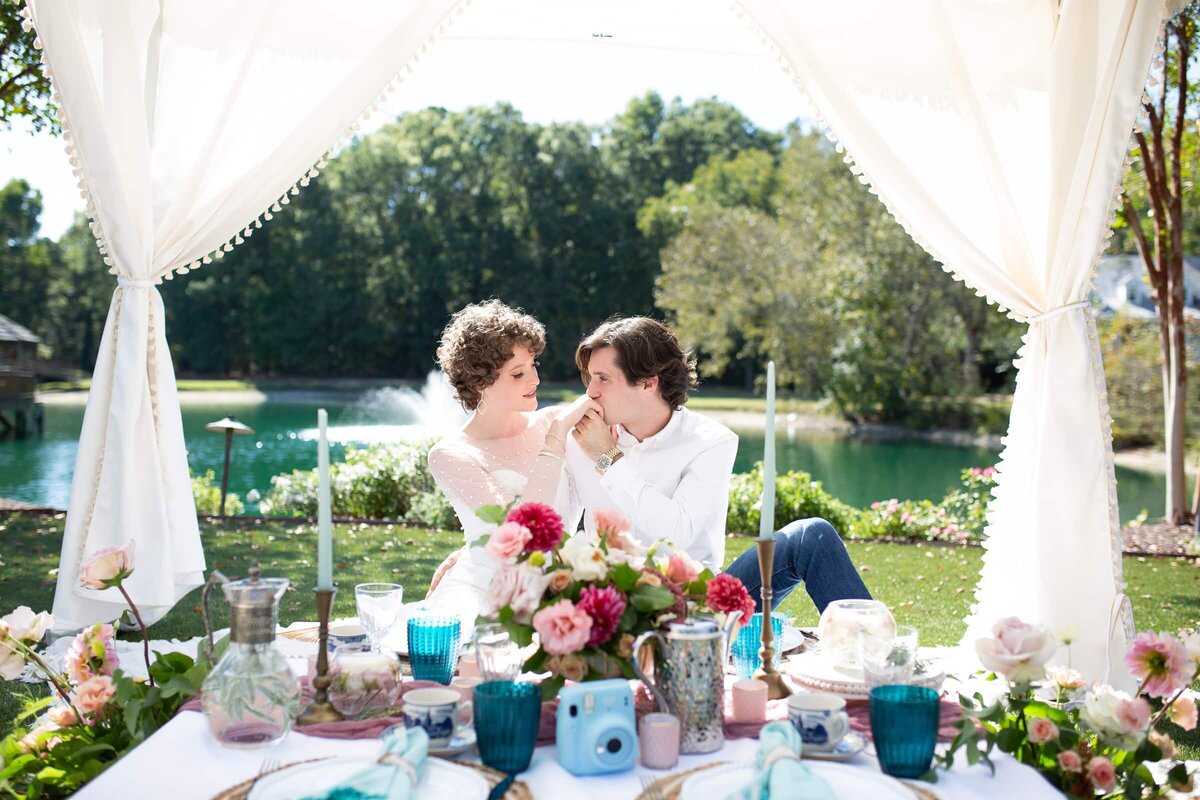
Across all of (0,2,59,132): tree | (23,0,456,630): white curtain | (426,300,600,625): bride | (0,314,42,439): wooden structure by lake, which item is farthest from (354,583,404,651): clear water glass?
(0,314,42,439): wooden structure by lake

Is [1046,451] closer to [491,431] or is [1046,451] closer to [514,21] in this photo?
[491,431]

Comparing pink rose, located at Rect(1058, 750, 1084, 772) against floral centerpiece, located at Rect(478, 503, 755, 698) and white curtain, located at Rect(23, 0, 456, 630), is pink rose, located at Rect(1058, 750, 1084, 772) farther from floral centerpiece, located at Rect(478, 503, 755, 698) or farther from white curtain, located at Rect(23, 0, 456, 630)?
white curtain, located at Rect(23, 0, 456, 630)

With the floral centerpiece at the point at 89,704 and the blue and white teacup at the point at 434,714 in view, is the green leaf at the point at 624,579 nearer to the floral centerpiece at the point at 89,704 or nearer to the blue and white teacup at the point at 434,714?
the blue and white teacup at the point at 434,714

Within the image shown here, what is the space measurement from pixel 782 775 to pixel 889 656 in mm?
407

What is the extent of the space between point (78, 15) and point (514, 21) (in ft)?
5.09

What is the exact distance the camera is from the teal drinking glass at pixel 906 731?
1.39m

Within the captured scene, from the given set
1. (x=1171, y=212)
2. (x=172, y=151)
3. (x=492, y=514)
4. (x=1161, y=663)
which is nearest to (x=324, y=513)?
(x=492, y=514)

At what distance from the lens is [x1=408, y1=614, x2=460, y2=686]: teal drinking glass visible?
69.9 inches

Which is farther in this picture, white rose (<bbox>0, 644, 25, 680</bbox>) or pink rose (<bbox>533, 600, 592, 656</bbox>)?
white rose (<bbox>0, 644, 25, 680</bbox>)

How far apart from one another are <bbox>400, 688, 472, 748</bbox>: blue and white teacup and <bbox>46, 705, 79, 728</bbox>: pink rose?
752mm

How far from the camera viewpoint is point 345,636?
1753 millimetres

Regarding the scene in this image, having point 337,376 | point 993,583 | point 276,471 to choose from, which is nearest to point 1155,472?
point 276,471

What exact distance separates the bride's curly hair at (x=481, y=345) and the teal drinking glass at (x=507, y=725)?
5.46 ft

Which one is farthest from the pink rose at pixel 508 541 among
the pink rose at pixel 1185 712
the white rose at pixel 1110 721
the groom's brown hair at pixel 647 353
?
the groom's brown hair at pixel 647 353
